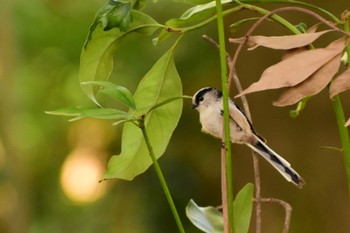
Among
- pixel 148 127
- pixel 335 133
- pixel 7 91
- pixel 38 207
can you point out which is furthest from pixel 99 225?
pixel 148 127

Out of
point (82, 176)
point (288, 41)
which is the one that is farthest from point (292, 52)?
point (82, 176)

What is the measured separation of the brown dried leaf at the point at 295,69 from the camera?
1.74 feet

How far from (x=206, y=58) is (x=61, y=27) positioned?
661 millimetres

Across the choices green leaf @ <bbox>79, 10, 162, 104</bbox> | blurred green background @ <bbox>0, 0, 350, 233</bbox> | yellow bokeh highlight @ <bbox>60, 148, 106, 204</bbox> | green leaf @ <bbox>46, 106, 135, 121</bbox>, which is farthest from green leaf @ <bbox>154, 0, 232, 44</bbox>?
yellow bokeh highlight @ <bbox>60, 148, 106, 204</bbox>

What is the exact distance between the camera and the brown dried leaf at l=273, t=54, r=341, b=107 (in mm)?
533

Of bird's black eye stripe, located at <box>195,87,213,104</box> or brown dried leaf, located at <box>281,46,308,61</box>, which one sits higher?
brown dried leaf, located at <box>281,46,308,61</box>

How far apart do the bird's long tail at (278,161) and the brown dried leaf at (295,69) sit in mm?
48

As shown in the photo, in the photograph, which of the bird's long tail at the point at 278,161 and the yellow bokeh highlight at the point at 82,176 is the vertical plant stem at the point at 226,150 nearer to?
the bird's long tail at the point at 278,161

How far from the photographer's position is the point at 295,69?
1.77 ft

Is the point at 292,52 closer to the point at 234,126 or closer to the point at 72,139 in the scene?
the point at 234,126

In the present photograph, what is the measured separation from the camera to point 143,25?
0.62m

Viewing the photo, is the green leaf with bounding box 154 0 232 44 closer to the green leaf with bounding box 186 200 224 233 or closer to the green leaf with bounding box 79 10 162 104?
the green leaf with bounding box 79 10 162 104

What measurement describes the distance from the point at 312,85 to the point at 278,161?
0.06 meters

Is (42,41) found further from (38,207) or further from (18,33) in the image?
(38,207)
